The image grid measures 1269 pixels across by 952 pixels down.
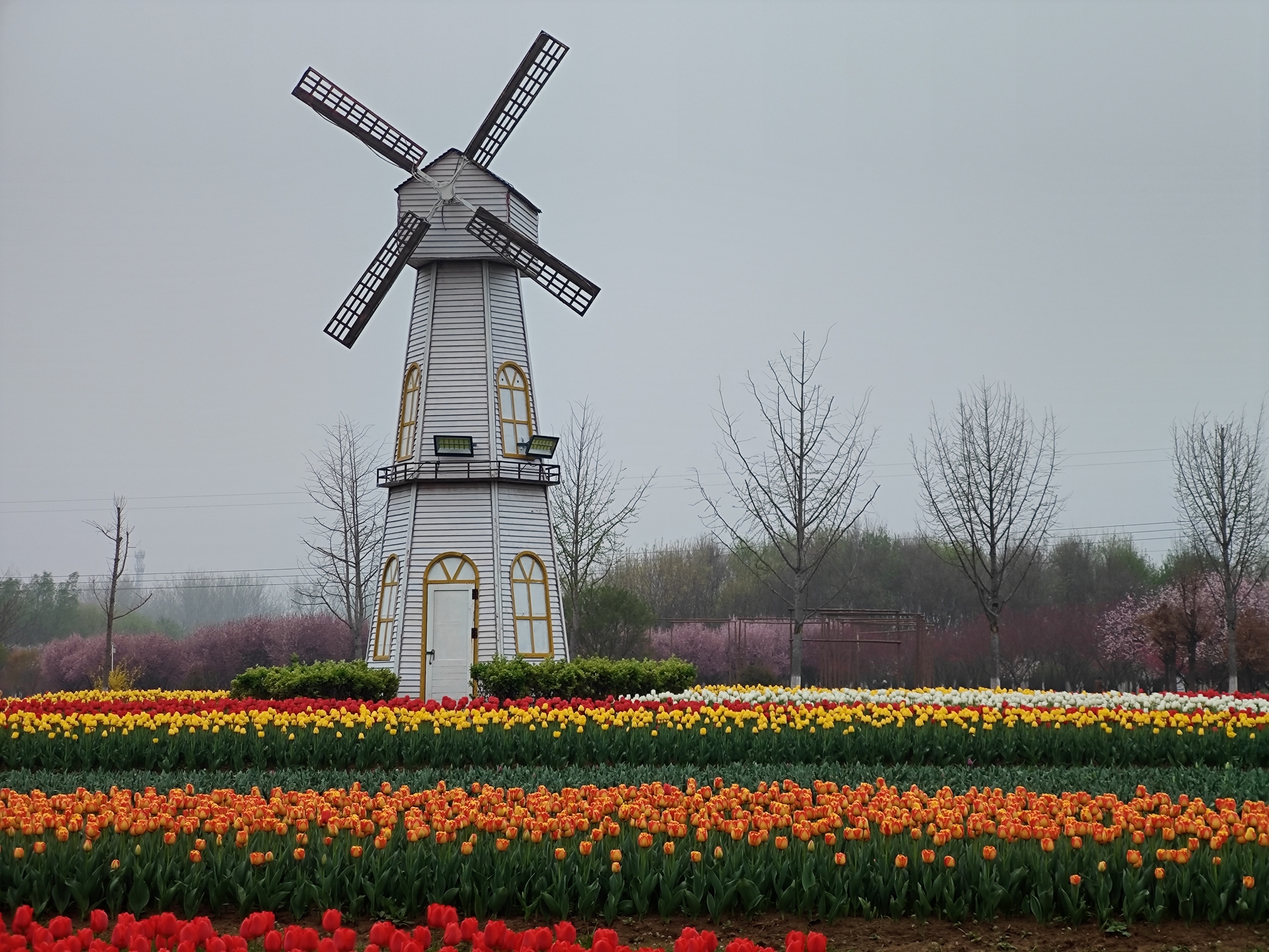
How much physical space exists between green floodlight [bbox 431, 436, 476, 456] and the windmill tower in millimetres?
26

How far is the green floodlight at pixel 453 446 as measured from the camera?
22.5 m

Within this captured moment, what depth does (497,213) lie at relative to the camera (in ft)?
77.8

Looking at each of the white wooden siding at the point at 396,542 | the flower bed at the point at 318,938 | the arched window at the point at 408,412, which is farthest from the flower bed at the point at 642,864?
the arched window at the point at 408,412

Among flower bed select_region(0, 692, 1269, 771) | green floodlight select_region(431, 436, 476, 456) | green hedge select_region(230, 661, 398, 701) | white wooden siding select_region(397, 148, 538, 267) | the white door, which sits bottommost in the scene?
flower bed select_region(0, 692, 1269, 771)

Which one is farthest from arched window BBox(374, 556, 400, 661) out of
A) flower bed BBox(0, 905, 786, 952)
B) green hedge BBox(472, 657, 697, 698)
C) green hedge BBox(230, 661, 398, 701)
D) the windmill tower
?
flower bed BBox(0, 905, 786, 952)

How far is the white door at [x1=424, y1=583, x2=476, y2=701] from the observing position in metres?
22.0

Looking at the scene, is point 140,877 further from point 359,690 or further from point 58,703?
point 359,690

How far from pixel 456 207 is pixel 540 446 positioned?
15.8ft

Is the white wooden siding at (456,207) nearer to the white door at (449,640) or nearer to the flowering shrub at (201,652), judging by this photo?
the white door at (449,640)

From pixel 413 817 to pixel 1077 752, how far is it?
26.7 ft

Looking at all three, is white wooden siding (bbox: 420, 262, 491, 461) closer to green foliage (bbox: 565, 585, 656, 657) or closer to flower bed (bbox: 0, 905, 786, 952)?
green foliage (bbox: 565, 585, 656, 657)

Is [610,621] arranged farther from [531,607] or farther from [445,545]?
[445,545]

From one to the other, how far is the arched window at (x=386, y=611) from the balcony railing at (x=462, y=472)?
5.27ft

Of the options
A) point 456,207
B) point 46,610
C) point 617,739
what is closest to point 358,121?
point 456,207
